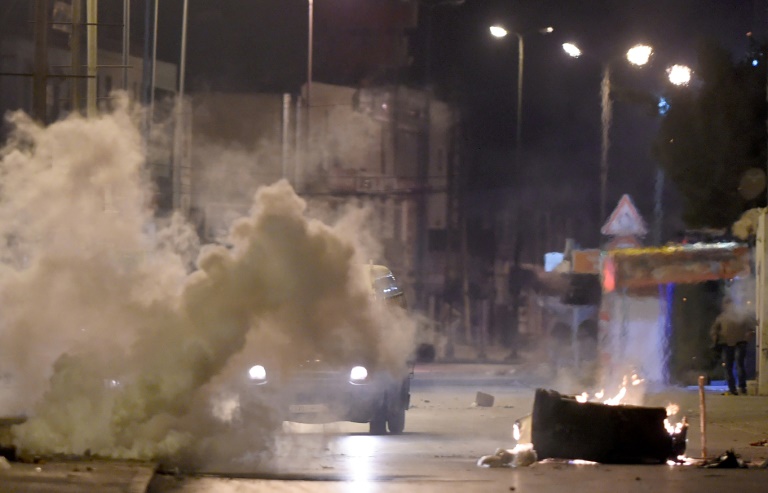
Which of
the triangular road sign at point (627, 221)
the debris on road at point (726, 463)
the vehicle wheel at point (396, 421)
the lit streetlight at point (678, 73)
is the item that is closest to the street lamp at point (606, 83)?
the lit streetlight at point (678, 73)

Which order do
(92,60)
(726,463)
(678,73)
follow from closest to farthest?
1. (726,463)
2. (92,60)
3. (678,73)

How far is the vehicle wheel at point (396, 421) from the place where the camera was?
13672 millimetres

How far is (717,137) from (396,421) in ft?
60.7

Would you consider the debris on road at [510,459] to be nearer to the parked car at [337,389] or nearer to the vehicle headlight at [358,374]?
the parked car at [337,389]

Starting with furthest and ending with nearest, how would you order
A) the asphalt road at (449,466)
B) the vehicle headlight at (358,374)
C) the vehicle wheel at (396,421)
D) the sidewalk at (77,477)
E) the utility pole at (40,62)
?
the vehicle wheel at (396,421) < the utility pole at (40,62) < the vehicle headlight at (358,374) < the asphalt road at (449,466) < the sidewalk at (77,477)

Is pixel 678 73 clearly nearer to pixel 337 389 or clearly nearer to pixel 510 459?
pixel 337 389

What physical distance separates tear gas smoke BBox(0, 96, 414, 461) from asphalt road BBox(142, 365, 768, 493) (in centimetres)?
78

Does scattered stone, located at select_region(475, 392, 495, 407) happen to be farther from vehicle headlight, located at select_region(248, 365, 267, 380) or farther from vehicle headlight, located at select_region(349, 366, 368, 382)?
vehicle headlight, located at select_region(248, 365, 267, 380)

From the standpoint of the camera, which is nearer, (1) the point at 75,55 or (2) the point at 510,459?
(2) the point at 510,459

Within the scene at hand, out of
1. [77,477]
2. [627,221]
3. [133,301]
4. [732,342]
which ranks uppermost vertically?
[627,221]

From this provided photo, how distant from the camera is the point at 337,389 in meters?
12.4

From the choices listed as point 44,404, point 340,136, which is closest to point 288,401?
point 44,404

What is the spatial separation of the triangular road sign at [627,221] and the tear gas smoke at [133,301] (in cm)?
1047

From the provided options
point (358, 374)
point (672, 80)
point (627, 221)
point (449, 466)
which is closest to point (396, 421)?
point (358, 374)
